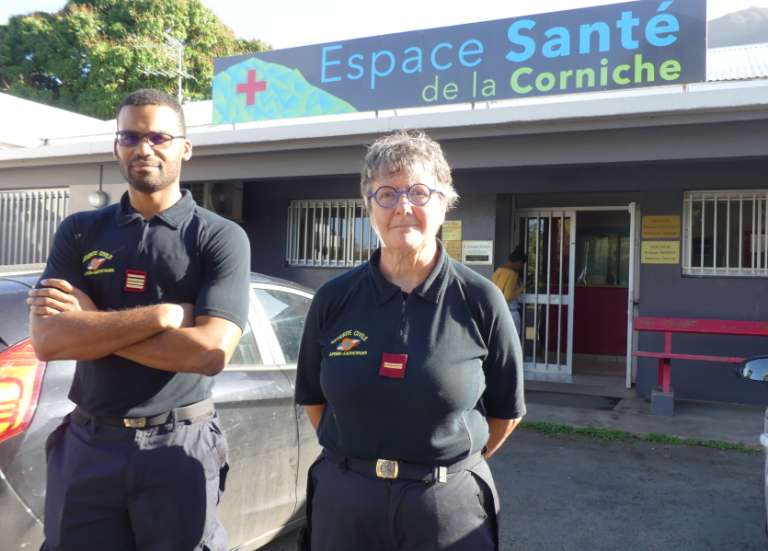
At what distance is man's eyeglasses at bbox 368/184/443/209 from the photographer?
1863 millimetres

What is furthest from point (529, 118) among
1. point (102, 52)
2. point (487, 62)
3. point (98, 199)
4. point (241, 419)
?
point (102, 52)

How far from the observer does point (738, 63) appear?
973cm

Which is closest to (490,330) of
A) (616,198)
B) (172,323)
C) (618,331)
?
(172,323)

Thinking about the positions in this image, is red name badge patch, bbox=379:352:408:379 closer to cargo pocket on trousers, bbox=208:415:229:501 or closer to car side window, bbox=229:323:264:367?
cargo pocket on trousers, bbox=208:415:229:501

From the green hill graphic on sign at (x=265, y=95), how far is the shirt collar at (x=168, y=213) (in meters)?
5.78

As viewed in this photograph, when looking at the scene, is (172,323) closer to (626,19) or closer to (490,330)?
(490,330)

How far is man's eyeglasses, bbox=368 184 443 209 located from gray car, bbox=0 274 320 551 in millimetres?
1369

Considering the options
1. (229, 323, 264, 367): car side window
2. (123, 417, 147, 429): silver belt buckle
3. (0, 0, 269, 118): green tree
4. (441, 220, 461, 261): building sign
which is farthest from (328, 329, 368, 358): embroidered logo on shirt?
(0, 0, 269, 118): green tree

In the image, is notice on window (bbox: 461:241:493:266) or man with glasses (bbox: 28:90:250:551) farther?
notice on window (bbox: 461:241:493:266)

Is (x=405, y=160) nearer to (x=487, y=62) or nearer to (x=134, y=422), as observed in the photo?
(x=134, y=422)

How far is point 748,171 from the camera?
23.4 feet

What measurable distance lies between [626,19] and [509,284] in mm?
3175

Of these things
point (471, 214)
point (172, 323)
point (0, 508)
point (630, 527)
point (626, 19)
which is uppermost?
point (626, 19)

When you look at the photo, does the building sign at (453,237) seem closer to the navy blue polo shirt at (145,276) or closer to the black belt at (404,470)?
the navy blue polo shirt at (145,276)
